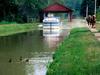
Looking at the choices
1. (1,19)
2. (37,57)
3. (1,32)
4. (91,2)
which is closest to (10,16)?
(1,19)

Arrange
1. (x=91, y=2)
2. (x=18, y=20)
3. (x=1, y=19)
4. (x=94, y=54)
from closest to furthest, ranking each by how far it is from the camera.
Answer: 1. (x=94, y=54)
2. (x=1, y=19)
3. (x=18, y=20)
4. (x=91, y=2)

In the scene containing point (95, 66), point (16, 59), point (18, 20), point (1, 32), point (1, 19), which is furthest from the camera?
point (18, 20)

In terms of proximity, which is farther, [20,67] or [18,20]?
[18,20]

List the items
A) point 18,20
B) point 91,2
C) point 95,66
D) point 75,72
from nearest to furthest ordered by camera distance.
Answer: point 75,72 → point 95,66 → point 18,20 → point 91,2

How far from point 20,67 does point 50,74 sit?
4895 mm

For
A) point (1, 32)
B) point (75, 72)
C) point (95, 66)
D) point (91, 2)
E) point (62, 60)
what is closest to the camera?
point (75, 72)

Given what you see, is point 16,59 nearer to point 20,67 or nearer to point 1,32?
point 20,67

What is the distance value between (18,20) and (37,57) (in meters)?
60.5

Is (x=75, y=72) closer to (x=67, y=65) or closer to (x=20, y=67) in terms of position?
(x=67, y=65)

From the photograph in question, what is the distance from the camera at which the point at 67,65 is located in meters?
13.3

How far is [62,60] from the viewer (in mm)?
14664

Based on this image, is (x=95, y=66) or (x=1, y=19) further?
(x=1, y=19)

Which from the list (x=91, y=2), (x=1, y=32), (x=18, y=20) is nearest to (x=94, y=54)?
(x=1, y=32)

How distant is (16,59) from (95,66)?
735cm
